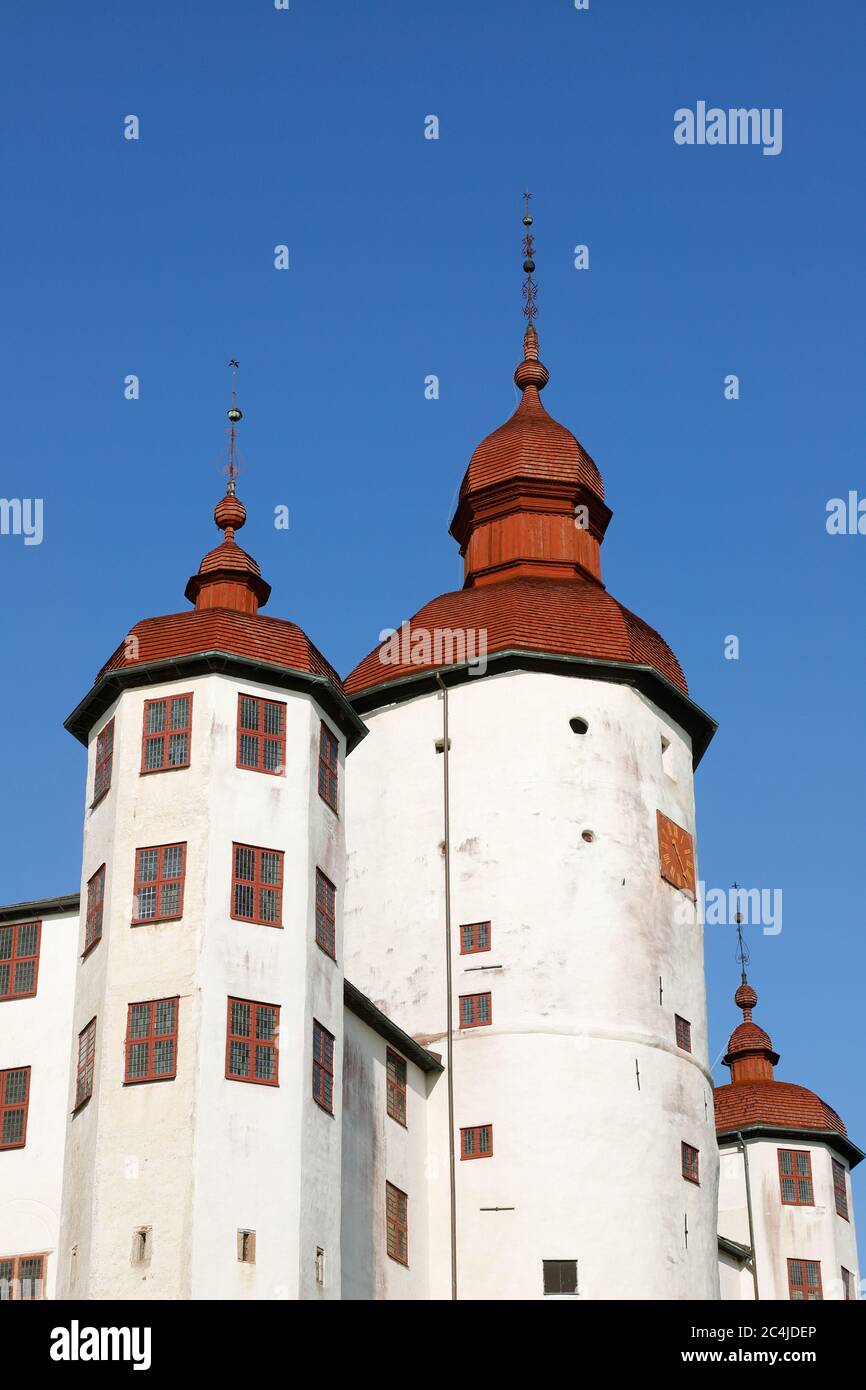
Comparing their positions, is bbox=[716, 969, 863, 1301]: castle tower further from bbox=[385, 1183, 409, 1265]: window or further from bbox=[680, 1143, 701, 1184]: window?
bbox=[385, 1183, 409, 1265]: window

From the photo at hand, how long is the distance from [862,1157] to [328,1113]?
30.6 metres

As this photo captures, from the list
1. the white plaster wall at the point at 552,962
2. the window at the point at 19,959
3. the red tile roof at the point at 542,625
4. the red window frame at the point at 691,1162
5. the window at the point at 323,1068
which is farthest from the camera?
the red tile roof at the point at 542,625

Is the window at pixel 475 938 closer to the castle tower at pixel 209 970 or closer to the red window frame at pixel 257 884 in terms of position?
the castle tower at pixel 209 970

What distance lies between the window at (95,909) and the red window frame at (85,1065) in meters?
1.80

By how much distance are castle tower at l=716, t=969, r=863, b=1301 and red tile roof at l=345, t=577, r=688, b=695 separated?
Answer: 48.3 feet

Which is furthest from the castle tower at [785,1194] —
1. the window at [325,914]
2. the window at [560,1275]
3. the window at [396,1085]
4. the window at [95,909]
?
the window at [95,909]

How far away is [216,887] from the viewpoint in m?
42.0

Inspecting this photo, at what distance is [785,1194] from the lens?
64625mm

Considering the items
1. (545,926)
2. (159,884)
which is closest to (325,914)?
(159,884)

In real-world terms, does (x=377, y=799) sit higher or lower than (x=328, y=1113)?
higher

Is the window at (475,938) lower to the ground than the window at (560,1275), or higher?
higher

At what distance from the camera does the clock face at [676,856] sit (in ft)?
182
